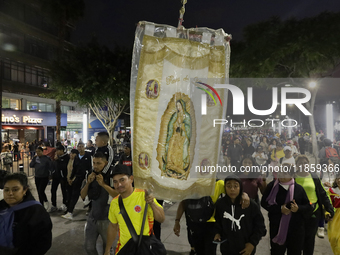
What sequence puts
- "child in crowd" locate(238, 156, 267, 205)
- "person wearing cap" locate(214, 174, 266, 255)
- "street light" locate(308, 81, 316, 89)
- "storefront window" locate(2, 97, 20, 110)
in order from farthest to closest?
"storefront window" locate(2, 97, 20, 110)
"street light" locate(308, 81, 316, 89)
"child in crowd" locate(238, 156, 267, 205)
"person wearing cap" locate(214, 174, 266, 255)

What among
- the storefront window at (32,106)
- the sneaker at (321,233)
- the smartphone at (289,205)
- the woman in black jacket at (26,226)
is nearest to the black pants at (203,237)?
the smartphone at (289,205)

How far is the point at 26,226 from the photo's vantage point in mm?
2279

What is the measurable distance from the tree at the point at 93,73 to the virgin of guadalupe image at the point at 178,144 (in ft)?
39.3

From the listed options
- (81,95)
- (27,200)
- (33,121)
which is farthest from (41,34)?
(27,200)

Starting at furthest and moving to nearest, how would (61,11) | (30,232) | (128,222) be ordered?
(61,11) < (128,222) < (30,232)

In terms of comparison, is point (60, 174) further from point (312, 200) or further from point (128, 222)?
point (312, 200)

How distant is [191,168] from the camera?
2404mm

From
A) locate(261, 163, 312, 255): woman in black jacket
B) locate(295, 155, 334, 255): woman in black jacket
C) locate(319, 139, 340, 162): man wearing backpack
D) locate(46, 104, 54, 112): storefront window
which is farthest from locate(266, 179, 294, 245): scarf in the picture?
locate(46, 104, 54, 112): storefront window

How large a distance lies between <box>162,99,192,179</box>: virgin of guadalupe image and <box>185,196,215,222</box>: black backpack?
1.03m

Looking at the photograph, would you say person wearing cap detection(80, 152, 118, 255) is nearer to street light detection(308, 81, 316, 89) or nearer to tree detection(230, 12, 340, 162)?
tree detection(230, 12, 340, 162)

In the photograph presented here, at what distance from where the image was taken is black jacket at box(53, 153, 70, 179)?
6695mm

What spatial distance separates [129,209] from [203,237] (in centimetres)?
134

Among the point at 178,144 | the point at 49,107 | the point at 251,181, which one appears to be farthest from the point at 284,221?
the point at 49,107

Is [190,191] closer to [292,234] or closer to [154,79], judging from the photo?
[154,79]
